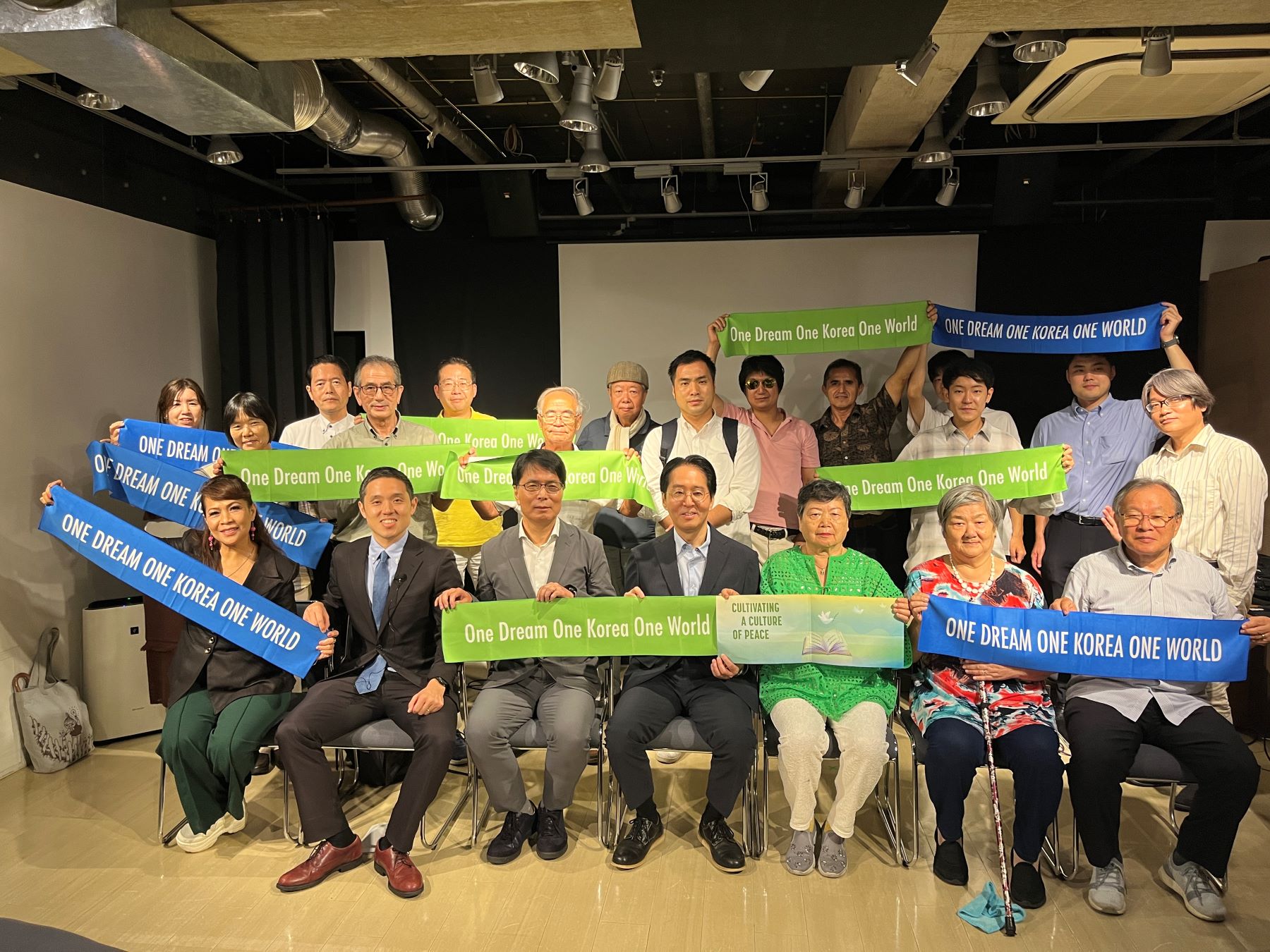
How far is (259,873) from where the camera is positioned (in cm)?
375

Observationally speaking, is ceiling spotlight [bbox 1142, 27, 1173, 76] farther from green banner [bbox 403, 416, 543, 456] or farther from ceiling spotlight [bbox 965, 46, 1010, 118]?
green banner [bbox 403, 416, 543, 456]

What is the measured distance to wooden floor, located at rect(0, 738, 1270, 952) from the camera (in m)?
3.26

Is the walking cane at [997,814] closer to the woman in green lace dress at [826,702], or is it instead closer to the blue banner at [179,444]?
the woman in green lace dress at [826,702]

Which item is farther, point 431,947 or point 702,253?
point 702,253

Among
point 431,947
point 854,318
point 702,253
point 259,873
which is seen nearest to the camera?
point 431,947

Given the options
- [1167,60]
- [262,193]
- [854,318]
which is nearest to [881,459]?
[854,318]

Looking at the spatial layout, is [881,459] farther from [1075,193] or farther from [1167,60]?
[1075,193]

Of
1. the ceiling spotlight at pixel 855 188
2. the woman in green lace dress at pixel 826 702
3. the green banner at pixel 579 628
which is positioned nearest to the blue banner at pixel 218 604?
the green banner at pixel 579 628

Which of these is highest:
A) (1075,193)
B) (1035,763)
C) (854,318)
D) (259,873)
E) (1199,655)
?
(1075,193)

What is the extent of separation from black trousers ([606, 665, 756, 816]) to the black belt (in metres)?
2.12

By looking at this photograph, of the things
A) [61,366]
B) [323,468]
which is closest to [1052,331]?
[323,468]

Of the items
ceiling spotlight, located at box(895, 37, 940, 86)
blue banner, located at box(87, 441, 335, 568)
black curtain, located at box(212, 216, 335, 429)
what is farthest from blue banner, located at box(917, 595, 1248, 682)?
black curtain, located at box(212, 216, 335, 429)

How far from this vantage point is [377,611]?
13.1ft

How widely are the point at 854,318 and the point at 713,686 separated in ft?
7.31
